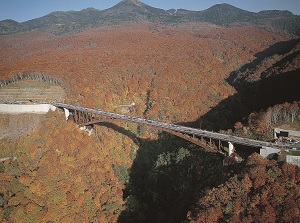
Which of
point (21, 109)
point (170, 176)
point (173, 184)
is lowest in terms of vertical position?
point (173, 184)

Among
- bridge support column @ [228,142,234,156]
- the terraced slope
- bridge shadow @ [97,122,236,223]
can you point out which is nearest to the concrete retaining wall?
the terraced slope

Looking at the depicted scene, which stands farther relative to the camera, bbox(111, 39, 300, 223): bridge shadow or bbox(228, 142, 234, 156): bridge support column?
bbox(111, 39, 300, 223): bridge shadow

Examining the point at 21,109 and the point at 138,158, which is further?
the point at 138,158

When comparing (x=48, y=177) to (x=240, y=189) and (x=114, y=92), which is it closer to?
(x=240, y=189)

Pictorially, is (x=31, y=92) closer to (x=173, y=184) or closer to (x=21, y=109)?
(x=21, y=109)

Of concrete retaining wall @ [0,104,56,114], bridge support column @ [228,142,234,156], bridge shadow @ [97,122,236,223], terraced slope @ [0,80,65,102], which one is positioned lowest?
bridge shadow @ [97,122,236,223]

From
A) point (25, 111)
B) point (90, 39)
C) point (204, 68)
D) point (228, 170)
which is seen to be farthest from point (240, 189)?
point (90, 39)

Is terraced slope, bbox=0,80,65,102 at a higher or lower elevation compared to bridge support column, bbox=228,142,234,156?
higher

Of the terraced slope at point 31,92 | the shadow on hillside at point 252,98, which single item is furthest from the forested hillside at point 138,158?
the terraced slope at point 31,92

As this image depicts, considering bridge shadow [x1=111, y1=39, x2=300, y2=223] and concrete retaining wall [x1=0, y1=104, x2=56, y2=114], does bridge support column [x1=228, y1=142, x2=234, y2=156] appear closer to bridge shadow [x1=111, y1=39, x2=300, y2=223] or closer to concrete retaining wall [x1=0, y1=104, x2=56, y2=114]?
bridge shadow [x1=111, y1=39, x2=300, y2=223]

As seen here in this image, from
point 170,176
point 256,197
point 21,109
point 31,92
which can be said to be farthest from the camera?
point 31,92

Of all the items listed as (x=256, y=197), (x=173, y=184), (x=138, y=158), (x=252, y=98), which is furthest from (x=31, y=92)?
(x=252, y=98)
